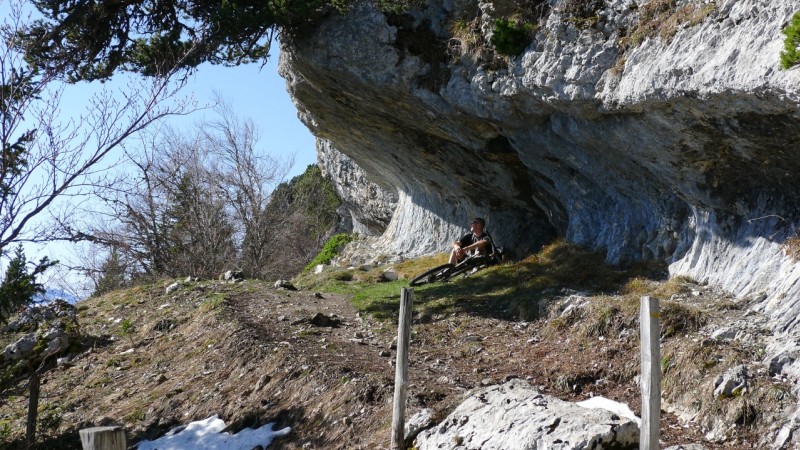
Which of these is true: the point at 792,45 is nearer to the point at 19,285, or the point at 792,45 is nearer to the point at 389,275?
the point at 19,285

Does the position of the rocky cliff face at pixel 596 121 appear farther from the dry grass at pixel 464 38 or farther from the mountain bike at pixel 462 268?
the mountain bike at pixel 462 268

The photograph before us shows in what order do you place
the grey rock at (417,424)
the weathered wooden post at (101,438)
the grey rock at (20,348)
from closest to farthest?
the weathered wooden post at (101,438) < the grey rock at (417,424) < the grey rock at (20,348)

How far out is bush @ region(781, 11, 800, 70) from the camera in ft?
23.2

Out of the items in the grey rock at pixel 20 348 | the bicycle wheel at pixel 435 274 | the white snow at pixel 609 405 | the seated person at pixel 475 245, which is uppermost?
the seated person at pixel 475 245

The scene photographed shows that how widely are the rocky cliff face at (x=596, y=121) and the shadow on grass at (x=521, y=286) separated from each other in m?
0.49

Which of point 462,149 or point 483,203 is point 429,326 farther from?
point 483,203

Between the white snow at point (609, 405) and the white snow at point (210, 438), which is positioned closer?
the white snow at point (609, 405)

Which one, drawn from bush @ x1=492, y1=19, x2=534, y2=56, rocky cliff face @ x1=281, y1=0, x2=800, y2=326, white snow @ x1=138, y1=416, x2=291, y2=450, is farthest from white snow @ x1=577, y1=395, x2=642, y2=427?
bush @ x1=492, y1=19, x2=534, y2=56

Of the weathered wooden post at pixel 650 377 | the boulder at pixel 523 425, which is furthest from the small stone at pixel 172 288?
the weathered wooden post at pixel 650 377

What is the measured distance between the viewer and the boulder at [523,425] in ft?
19.6

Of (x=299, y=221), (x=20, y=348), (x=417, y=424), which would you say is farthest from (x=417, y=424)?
(x=299, y=221)

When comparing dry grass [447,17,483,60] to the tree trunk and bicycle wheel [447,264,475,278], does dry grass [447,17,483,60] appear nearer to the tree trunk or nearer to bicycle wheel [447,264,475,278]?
bicycle wheel [447,264,475,278]

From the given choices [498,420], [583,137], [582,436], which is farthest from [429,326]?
[582,436]

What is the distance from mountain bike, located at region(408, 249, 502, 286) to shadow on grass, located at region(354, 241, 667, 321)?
407 mm
